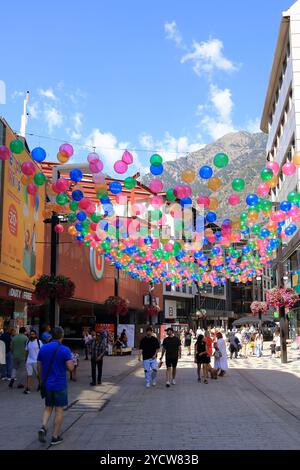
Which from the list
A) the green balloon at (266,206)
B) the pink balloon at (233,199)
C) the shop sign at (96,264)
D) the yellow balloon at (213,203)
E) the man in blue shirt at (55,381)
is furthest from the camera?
the shop sign at (96,264)

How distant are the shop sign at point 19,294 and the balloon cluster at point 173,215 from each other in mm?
2905

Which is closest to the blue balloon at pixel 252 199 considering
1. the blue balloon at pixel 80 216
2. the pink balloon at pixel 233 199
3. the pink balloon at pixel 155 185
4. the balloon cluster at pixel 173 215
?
the balloon cluster at pixel 173 215

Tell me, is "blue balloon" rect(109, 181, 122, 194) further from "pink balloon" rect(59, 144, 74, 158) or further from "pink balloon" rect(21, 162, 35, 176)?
"pink balloon" rect(21, 162, 35, 176)

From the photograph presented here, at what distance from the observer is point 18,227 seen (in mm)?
17969

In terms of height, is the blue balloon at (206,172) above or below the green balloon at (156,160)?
below

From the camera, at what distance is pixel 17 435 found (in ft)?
26.2

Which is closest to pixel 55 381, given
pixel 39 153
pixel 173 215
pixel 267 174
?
pixel 39 153

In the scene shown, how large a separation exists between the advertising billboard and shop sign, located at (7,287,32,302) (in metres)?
0.26

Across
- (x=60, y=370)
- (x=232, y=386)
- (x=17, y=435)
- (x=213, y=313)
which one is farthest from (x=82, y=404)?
(x=213, y=313)

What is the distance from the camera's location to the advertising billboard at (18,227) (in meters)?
16.3

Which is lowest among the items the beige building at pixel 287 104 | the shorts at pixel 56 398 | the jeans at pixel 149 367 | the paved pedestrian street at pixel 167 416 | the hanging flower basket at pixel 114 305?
the paved pedestrian street at pixel 167 416

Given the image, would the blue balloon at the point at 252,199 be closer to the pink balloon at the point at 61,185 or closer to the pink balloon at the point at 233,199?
the pink balloon at the point at 233,199

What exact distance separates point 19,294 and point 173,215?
6323mm

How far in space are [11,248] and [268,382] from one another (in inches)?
377
